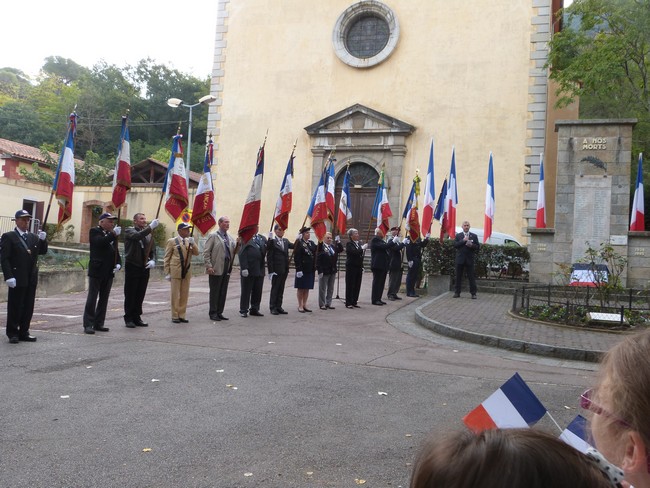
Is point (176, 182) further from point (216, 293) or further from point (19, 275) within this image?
point (19, 275)

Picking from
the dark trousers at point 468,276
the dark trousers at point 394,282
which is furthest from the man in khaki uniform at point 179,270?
the dark trousers at point 468,276

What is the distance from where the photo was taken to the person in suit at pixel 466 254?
15758 millimetres

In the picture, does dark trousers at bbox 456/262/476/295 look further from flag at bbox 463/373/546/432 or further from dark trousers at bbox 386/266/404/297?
flag at bbox 463/373/546/432

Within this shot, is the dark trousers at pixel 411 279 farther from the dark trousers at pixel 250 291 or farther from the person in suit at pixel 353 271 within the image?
the dark trousers at pixel 250 291

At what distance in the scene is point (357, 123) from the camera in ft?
90.3

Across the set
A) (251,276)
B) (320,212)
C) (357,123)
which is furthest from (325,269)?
(357,123)

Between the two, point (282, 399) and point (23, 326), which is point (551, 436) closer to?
point (282, 399)

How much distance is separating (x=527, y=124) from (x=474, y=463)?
2582 cm

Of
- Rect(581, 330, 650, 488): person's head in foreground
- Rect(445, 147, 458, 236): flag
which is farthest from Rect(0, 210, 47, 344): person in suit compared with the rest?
Rect(445, 147, 458, 236): flag

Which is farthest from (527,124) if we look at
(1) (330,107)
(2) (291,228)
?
(2) (291,228)

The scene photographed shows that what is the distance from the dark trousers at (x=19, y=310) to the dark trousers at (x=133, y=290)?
1.87 m

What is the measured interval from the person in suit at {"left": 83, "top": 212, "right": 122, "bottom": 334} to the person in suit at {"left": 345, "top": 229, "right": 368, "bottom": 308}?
5.94m

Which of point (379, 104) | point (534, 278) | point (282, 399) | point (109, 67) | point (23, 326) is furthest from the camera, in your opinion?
point (109, 67)

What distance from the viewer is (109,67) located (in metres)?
56.8
